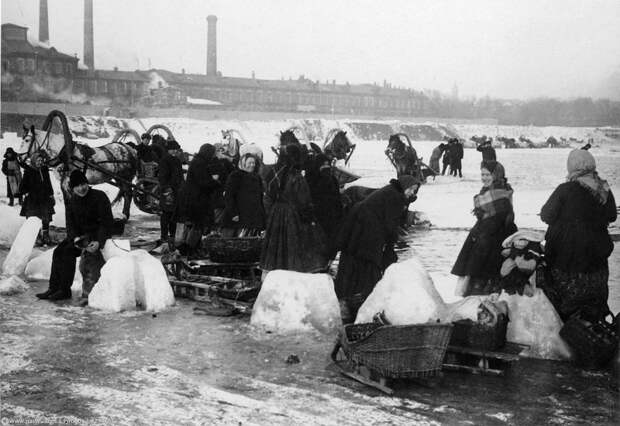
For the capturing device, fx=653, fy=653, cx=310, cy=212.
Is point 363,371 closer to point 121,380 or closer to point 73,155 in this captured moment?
point 121,380

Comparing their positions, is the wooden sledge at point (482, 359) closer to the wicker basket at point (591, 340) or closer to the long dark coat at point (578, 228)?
the wicker basket at point (591, 340)

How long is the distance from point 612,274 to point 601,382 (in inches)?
140

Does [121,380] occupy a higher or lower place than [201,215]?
lower

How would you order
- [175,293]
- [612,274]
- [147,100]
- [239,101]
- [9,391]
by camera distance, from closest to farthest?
1. [9,391]
2. [175,293]
3. [612,274]
4. [147,100]
5. [239,101]

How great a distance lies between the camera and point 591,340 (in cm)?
477

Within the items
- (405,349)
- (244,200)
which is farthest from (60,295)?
(405,349)

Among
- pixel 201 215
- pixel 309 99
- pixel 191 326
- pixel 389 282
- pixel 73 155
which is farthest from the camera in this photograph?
pixel 309 99

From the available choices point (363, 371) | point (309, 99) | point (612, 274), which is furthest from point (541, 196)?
point (309, 99)

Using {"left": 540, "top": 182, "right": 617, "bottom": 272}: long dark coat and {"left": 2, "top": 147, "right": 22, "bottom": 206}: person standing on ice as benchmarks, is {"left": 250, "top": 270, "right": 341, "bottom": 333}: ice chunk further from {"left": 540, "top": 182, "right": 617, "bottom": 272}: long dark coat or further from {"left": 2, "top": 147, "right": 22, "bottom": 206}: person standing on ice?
{"left": 2, "top": 147, "right": 22, "bottom": 206}: person standing on ice

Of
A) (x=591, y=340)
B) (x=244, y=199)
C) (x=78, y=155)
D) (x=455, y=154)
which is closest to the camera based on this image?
(x=591, y=340)

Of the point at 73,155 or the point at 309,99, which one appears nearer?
the point at 73,155

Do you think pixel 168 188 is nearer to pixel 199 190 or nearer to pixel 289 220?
pixel 199 190

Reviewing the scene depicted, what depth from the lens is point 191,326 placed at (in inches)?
241

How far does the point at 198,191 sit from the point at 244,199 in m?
1.20
